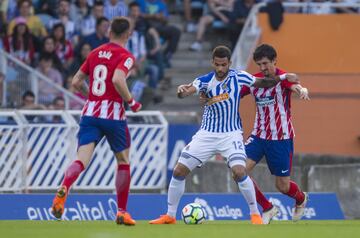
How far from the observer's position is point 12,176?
22.5m

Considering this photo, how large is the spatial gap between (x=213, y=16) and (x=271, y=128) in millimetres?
11073

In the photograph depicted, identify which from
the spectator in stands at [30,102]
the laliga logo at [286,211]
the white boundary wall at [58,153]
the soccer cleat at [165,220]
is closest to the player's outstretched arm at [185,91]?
the soccer cleat at [165,220]

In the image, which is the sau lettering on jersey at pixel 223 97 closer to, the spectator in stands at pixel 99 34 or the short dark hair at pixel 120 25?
the short dark hair at pixel 120 25

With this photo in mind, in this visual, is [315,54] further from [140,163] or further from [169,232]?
[169,232]

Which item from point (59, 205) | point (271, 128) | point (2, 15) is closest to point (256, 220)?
point (271, 128)

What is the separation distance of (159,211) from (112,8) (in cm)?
857

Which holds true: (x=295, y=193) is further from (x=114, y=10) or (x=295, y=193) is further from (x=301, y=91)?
(x=114, y=10)

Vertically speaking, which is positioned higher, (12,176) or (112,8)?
(112,8)

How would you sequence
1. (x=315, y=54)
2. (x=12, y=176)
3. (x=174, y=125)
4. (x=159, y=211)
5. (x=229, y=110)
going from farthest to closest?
(x=315, y=54) → (x=174, y=125) → (x=12, y=176) → (x=159, y=211) → (x=229, y=110)

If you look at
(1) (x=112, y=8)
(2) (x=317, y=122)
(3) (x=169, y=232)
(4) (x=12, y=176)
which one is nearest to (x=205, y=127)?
(3) (x=169, y=232)

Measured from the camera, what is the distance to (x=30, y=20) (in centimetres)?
2645

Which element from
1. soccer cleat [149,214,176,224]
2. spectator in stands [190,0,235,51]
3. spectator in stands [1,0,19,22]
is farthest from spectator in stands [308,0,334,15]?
soccer cleat [149,214,176,224]

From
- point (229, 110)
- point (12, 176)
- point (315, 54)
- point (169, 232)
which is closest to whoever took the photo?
point (169, 232)

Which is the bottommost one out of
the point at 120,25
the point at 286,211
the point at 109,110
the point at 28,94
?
the point at 286,211
